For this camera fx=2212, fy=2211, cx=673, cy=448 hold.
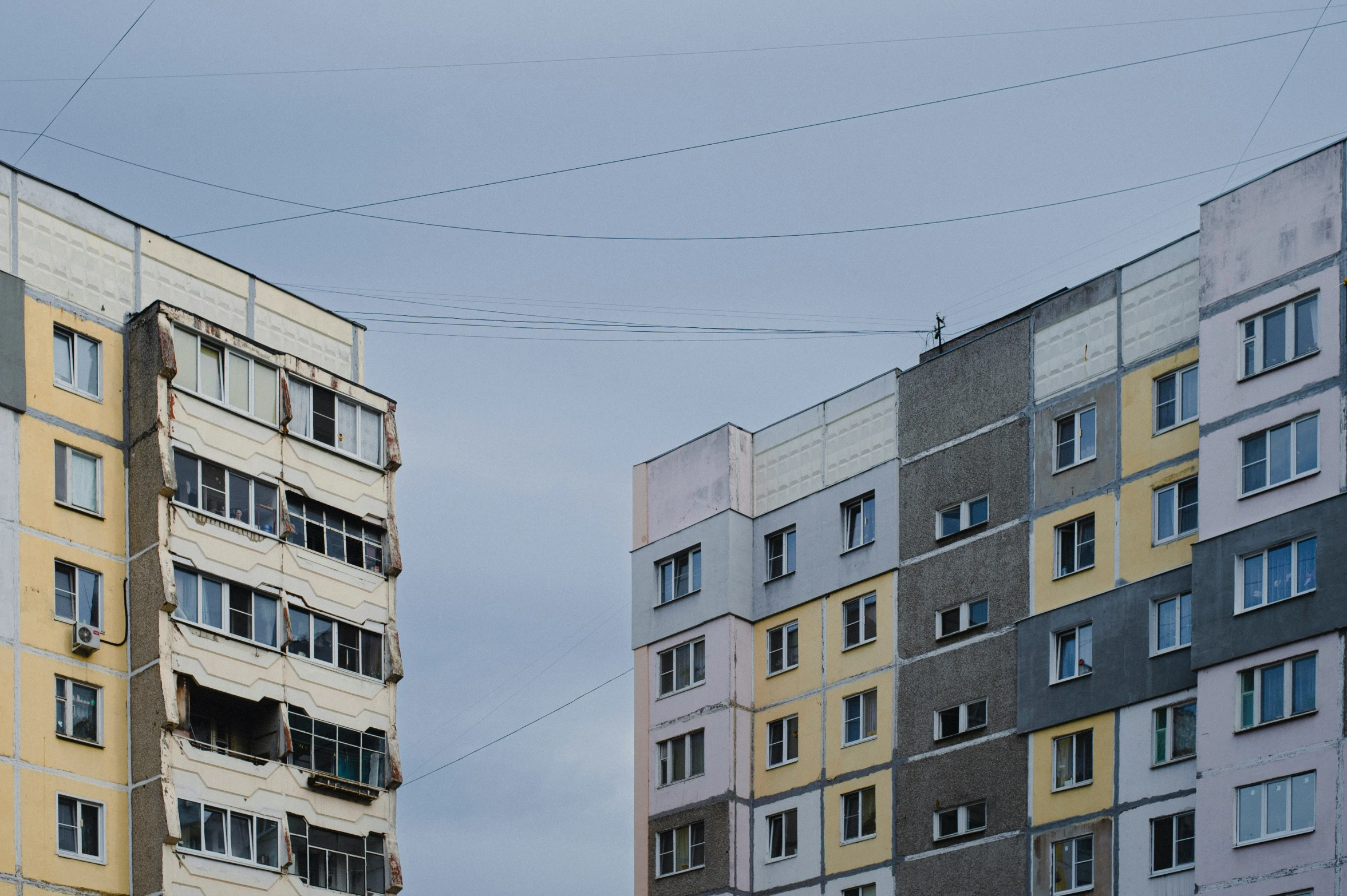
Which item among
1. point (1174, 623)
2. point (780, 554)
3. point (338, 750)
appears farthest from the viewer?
point (780, 554)

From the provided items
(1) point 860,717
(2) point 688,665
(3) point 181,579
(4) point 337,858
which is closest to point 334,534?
(3) point 181,579

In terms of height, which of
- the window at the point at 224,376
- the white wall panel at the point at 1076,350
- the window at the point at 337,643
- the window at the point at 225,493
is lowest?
the window at the point at 337,643

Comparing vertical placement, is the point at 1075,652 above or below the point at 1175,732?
above

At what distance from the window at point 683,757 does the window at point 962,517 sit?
10530 mm

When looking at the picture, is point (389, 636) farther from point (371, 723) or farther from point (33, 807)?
point (33, 807)

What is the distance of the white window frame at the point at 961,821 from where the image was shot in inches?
2400

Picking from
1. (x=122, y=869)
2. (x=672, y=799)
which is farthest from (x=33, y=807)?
(x=672, y=799)

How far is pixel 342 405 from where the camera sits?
6219 centimetres

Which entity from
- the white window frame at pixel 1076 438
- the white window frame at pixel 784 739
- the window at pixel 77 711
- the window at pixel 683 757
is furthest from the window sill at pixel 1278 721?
the window at pixel 77 711

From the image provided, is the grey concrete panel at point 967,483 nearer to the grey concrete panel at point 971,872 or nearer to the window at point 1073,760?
the window at point 1073,760

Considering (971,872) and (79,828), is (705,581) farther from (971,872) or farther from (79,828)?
(79,828)

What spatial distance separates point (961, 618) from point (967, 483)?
13.2 ft

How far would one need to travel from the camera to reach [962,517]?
213 ft

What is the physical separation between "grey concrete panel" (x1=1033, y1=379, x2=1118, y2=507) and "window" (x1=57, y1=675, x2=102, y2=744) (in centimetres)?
2615
